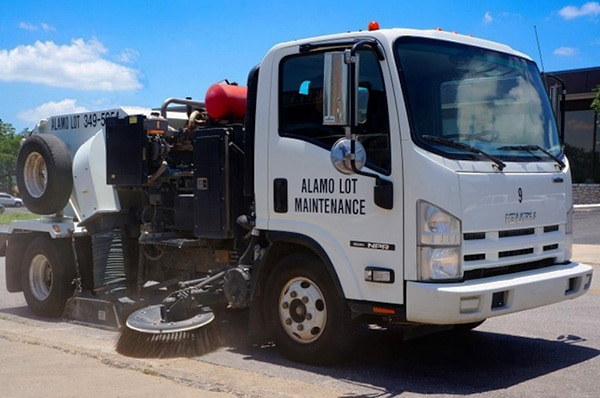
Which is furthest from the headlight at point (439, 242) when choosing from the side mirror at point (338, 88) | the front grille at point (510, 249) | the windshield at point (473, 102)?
the side mirror at point (338, 88)

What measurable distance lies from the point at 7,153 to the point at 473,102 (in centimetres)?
5388

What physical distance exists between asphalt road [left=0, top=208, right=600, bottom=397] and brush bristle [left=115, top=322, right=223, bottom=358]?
12 cm

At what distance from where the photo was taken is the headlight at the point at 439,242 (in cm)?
562

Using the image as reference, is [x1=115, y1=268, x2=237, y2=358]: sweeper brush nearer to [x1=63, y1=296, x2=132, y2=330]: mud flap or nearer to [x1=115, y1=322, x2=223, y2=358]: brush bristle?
[x1=115, y1=322, x2=223, y2=358]: brush bristle

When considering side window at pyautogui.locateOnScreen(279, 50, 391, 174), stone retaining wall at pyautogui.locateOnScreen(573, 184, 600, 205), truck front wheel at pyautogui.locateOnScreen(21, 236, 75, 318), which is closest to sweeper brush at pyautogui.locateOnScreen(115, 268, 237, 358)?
side window at pyautogui.locateOnScreen(279, 50, 391, 174)

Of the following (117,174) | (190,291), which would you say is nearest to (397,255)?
(190,291)

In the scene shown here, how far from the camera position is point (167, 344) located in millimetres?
6902

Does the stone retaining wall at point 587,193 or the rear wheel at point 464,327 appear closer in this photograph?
the rear wheel at point 464,327

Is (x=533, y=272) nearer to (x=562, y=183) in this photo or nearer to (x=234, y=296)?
(x=562, y=183)

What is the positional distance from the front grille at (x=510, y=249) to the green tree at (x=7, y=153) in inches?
1870

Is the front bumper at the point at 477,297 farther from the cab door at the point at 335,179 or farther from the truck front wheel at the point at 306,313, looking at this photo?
the truck front wheel at the point at 306,313

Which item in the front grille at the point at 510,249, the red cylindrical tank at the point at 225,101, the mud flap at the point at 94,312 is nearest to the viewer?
the front grille at the point at 510,249

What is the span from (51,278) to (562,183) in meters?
6.17

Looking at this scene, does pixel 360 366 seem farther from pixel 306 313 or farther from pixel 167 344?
pixel 167 344
